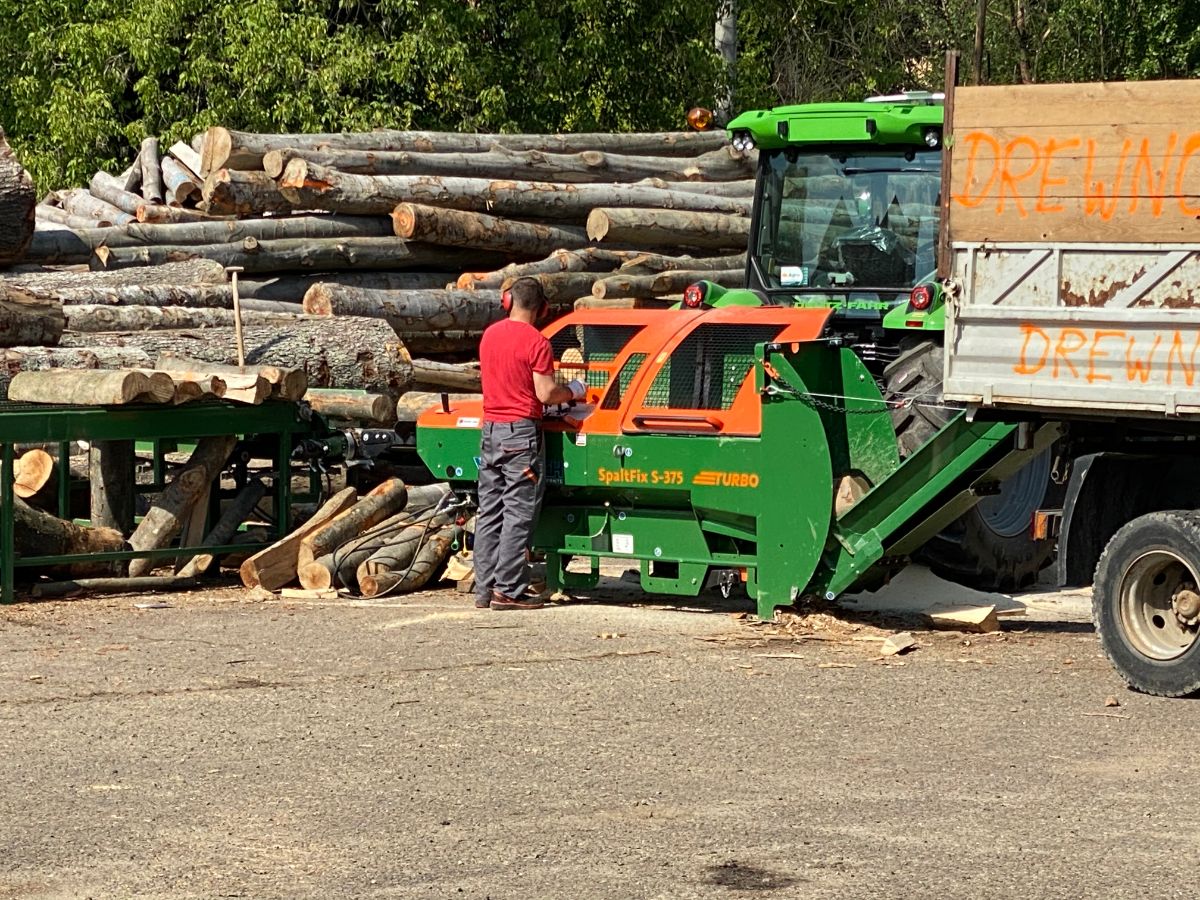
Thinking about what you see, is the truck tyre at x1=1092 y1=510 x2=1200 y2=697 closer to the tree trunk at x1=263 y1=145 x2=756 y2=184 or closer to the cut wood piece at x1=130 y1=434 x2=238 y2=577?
the cut wood piece at x1=130 y1=434 x2=238 y2=577

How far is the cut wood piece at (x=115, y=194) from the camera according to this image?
2033 cm

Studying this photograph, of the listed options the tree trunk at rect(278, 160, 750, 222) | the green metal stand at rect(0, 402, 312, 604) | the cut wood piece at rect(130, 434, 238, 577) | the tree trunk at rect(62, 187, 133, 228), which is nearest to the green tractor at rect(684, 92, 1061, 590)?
the green metal stand at rect(0, 402, 312, 604)

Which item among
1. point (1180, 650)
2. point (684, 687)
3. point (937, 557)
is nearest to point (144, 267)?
point (937, 557)

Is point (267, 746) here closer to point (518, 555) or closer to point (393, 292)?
point (518, 555)

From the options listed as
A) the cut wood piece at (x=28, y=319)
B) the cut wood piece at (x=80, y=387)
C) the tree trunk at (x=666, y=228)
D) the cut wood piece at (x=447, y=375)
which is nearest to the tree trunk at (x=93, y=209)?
the cut wood piece at (x=447, y=375)

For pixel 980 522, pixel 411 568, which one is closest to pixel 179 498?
pixel 411 568

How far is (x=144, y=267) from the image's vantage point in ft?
59.4

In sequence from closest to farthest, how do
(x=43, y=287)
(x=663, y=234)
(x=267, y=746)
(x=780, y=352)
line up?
(x=267, y=746) < (x=780, y=352) < (x=43, y=287) < (x=663, y=234)

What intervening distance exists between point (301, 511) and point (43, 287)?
13.4 ft

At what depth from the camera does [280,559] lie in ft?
42.6

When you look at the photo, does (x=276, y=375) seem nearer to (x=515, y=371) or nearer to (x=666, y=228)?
(x=515, y=371)

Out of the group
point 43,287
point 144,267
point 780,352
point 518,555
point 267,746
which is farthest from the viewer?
point 144,267

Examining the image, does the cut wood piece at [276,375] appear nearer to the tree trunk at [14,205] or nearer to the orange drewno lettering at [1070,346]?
the tree trunk at [14,205]

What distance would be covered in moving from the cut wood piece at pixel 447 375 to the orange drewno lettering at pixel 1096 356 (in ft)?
Result: 28.6
